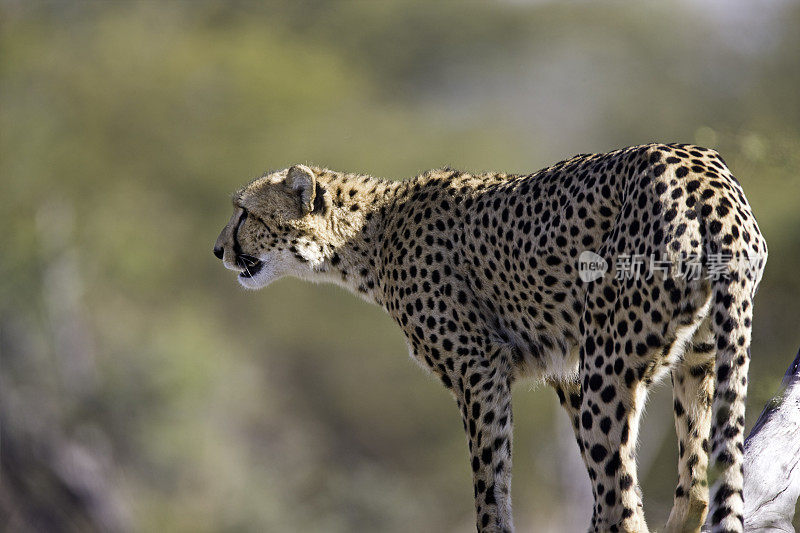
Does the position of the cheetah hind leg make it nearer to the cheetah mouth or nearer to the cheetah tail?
the cheetah tail

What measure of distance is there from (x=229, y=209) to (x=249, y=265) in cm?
2289

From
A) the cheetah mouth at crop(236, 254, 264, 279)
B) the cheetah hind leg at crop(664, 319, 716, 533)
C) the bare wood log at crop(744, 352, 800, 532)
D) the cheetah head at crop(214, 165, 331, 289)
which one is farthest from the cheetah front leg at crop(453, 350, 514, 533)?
the cheetah mouth at crop(236, 254, 264, 279)

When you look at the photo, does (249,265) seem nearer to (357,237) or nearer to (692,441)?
(357,237)

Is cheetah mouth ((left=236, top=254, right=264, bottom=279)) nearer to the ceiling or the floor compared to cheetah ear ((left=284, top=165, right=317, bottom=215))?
nearer to the floor

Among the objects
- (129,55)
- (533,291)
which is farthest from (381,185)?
(129,55)

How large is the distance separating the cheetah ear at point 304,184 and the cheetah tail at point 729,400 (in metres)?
2.79

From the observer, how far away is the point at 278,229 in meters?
7.03

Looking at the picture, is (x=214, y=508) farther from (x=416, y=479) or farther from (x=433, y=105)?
(x=433, y=105)

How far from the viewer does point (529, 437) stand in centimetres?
2491

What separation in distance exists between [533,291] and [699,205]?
1.13 metres

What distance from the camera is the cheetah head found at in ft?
22.9

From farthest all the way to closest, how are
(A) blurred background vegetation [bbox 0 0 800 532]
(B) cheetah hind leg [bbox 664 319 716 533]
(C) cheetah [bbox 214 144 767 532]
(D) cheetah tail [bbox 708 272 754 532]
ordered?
1. (A) blurred background vegetation [bbox 0 0 800 532]
2. (B) cheetah hind leg [bbox 664 319 716 533]
3. (C) cheetah [bbox 214 144 767 532]
4. (D) cheetah tail [bbox 708 272 754 532]

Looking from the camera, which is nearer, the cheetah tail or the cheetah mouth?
the cheetah tail

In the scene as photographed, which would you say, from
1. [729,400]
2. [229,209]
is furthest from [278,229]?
[229,209]
